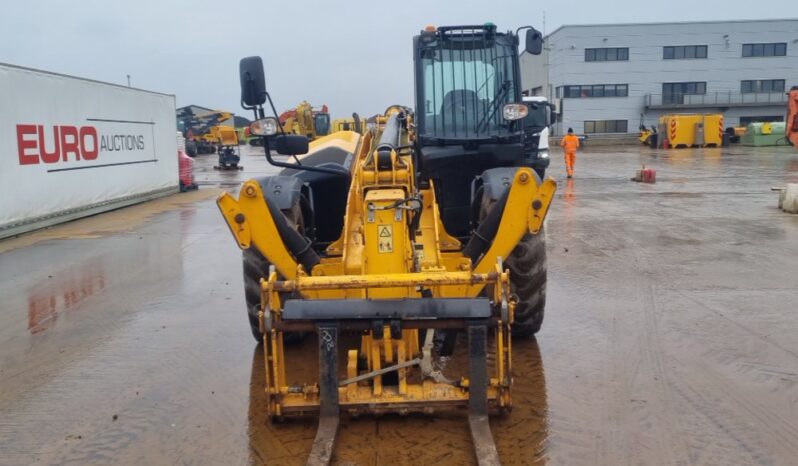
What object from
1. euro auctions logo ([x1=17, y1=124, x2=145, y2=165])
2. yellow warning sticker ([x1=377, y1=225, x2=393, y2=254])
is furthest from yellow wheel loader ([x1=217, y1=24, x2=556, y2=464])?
euro auctions logo ([x1=17, y1=124, x2=145, y2=165])

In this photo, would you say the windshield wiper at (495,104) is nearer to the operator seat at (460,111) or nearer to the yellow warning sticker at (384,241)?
the operator seat at (460,111)

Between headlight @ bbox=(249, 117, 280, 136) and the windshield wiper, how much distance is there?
97.8 inches

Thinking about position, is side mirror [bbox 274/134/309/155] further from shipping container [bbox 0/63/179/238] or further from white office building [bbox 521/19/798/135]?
white office building [bbox 521/19/798/135]

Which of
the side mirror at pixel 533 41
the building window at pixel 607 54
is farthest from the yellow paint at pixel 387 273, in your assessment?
the building window at pixel 607 54

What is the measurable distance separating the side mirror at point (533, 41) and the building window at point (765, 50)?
48979 mm

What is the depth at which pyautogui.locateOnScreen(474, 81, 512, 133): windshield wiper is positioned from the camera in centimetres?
626

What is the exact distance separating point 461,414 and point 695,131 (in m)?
38.8

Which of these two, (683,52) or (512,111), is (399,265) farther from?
(683,52)

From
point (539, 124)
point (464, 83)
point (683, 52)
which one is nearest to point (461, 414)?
point (464, 83)

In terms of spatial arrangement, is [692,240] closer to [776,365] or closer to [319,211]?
[776,365]

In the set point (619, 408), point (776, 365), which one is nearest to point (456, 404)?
point (619, 408)

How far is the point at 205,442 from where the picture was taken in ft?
12.9

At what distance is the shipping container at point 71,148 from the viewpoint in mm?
11898

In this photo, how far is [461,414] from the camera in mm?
4109
